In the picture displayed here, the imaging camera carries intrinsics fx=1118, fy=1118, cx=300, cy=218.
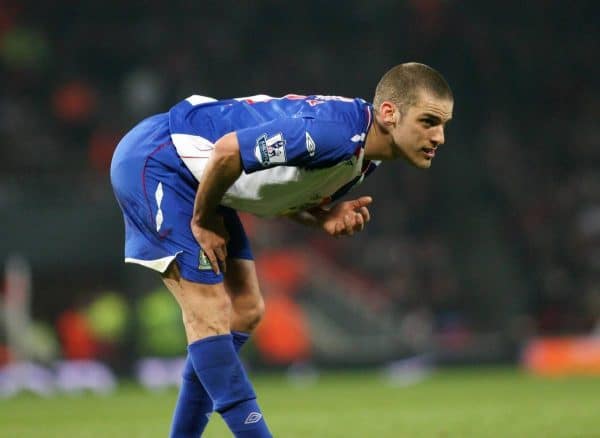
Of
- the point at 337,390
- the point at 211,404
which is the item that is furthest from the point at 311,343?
the point at 211,404

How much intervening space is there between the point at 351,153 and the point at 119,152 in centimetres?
108

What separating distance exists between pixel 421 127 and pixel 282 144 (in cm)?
64

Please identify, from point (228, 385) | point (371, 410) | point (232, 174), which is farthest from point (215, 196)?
point (371, 410)

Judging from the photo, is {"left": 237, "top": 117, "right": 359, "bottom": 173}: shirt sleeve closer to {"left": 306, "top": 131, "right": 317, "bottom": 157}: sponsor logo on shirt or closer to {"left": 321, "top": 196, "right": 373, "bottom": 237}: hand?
{"left": 306, "top": 131, "right": 317, "bottom": 157}: sponsor logo on shirt

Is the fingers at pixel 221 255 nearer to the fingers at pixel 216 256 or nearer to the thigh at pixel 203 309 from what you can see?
the fingers at pixel 216 256

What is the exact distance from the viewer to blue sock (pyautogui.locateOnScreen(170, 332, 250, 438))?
4875mm

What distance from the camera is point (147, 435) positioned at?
7.12 m

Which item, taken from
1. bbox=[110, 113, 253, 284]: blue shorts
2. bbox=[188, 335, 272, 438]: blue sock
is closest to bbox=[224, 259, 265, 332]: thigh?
bbox=[110, 113, 253, 284]: blue shorts

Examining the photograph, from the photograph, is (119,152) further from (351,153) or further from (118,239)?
(118,239)

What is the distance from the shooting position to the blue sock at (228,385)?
4.39 meters

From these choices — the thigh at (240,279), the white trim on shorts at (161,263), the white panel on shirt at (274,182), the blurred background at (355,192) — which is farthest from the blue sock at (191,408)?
the blurred background at (355,192)

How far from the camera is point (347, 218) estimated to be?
4703 mm

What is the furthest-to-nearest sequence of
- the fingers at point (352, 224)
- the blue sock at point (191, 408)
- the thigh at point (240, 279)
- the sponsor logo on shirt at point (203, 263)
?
the thigh at point (240, 279)
the blue sock at point (191, 408)
the fingers at point (352, 224)
the sponsor logo on shirt at point (203, 263)

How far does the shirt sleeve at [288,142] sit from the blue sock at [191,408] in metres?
1.03
